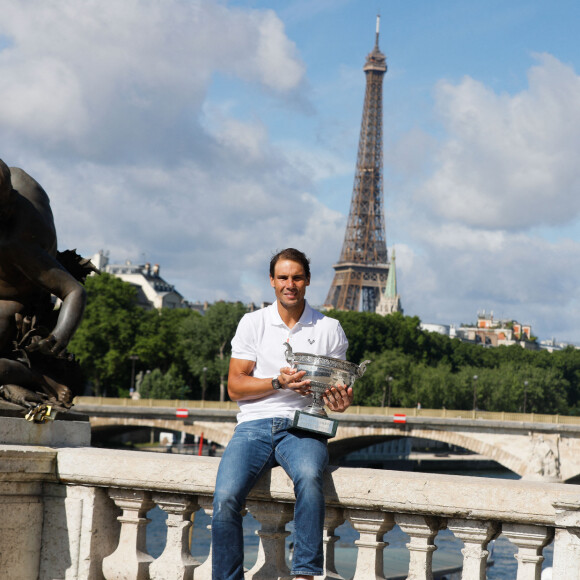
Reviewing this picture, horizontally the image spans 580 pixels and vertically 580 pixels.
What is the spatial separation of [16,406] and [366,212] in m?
119

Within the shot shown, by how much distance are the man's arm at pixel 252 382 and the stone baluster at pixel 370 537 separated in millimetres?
603

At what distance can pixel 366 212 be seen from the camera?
12319 cm

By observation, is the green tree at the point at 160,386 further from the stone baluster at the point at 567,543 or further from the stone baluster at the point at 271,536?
the stone baluster at the point at 567,543

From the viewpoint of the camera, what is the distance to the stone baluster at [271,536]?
15.6 ft

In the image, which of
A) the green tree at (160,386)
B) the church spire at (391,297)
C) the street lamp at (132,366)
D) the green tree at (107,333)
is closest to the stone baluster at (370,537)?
the street lamp at (132,366)

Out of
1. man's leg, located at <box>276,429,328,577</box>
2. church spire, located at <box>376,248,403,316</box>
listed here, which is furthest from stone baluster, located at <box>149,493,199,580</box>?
church spire, located at <box>376,248,403,316</box>

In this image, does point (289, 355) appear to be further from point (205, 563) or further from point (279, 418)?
point (205, 563)

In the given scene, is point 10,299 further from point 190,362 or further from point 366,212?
point 366,212

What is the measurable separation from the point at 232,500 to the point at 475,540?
104cm

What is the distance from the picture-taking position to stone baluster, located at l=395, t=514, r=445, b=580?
453cm

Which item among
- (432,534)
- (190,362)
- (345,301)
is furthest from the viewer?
(345,301)

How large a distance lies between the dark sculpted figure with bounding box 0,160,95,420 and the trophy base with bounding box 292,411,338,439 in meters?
1.59

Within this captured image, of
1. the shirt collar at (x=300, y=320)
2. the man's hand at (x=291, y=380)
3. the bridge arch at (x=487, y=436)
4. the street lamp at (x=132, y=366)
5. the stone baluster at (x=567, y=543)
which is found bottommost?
the bridge arch at (x=487, y=436)

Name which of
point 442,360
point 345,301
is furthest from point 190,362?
point 345,301
